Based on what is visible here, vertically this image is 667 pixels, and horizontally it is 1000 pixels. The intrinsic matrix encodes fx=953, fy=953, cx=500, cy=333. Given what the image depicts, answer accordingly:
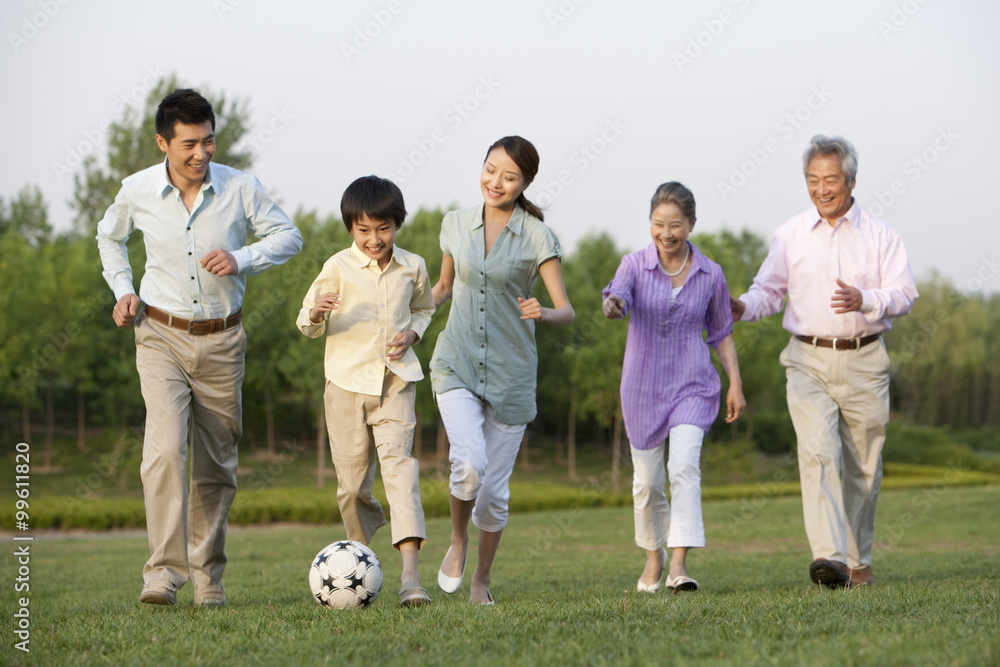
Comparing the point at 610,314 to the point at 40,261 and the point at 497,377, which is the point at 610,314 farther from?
the point at 40,261

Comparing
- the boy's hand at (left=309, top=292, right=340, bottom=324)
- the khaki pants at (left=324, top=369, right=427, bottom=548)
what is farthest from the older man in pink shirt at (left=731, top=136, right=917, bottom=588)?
the boy's hand at (left=309, top=292, right=340, bottom=324)

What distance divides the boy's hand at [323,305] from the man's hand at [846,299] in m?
3.35

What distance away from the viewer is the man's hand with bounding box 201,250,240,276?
562 cm

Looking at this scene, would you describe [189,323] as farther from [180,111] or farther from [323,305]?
[180,111]

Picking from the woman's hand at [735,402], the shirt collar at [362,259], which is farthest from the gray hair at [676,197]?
the shirt collar at [362,259]

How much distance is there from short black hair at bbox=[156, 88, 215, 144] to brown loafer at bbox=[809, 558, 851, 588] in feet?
16.5

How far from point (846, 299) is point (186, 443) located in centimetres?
439

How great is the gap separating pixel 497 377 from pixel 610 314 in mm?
852

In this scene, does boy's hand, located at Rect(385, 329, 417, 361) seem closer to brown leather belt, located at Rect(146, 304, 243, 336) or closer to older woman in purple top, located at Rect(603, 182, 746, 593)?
brown leather belt, located at Rect(146, 304, 243, 336)

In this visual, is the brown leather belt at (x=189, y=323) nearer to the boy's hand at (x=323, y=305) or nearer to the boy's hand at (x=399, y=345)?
the boy's hand at (x=323, y=305)

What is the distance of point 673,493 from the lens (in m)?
6.46

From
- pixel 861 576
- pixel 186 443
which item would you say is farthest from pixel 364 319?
pixel 861 576

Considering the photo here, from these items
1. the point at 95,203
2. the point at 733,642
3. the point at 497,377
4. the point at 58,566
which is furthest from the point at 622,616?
the point at 95,203

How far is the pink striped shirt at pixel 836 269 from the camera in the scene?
701cm
